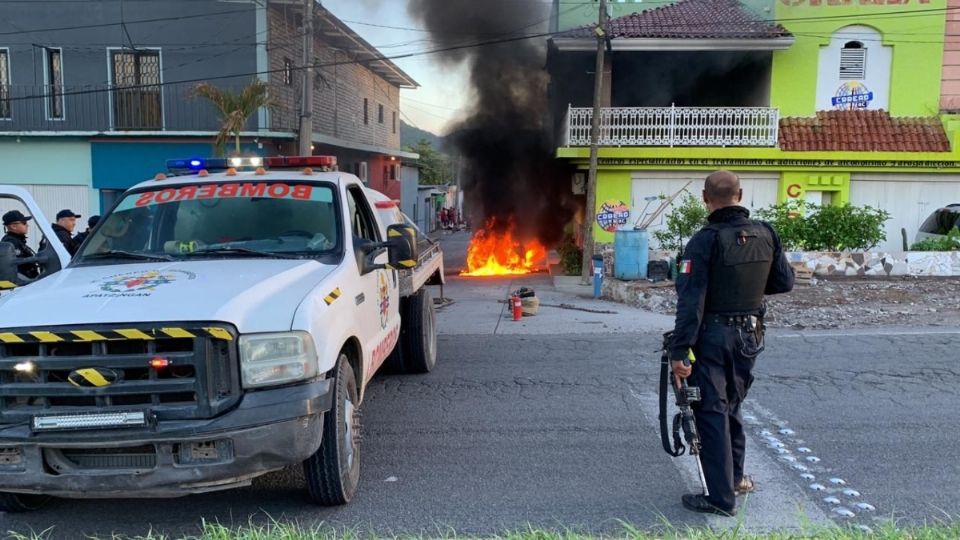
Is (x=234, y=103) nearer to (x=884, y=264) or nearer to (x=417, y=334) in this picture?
(x=417, y=334)

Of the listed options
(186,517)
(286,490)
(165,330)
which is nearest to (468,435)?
(286,490)

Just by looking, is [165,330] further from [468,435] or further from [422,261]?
[422,261]

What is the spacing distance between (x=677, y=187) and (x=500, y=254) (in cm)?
466

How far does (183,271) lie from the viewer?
409cm

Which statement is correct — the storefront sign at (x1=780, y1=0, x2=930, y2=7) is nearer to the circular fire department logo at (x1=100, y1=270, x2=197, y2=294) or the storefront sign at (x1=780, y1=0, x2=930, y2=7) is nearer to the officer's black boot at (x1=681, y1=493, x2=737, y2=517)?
the officer's black boot at (x1=681, y1=493, x2=737, y2=517)

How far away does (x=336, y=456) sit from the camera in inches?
154

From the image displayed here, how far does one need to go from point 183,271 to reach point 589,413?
10.5ft

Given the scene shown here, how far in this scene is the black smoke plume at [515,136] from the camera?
66.0 ft

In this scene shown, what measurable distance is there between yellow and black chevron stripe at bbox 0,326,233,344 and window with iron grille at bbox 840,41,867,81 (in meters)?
17.8

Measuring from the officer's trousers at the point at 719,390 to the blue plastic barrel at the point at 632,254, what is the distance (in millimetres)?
9268

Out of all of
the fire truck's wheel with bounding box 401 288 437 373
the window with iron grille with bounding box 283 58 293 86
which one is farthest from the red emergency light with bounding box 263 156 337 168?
the window with iron grille with bounding box 283 58 293 86

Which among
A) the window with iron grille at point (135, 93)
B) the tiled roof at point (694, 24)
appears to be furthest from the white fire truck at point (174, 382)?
the window with iron grille at point (135, 93)

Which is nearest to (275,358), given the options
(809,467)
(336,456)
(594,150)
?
(336,456)

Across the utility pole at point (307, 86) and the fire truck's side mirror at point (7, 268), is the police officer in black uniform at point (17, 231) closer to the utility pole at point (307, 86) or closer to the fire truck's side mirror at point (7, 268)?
the fire truck's side mirror at point (7, 268)
